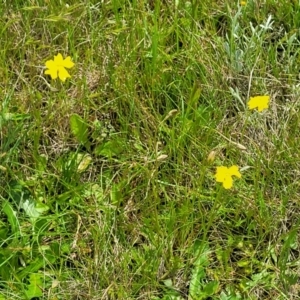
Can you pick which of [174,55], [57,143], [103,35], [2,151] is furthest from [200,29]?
[2,151]

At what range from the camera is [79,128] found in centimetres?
179

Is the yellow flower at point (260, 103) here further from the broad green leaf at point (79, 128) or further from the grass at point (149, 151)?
the broad green leaf at point (79, 128)

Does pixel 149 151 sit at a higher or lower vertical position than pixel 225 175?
lower

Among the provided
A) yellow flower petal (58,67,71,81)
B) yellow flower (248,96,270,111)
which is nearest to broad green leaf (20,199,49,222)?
yellow flower petal (58,67,71,81)

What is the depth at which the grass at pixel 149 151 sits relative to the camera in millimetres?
1565

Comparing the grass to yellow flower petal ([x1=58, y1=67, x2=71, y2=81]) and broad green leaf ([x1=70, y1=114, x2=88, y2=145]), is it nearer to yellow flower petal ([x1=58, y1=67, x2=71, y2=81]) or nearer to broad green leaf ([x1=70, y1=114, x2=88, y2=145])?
broad green leaf ([x1=70, y1=114, x2=88, y2=145])

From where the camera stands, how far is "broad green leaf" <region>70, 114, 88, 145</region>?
1784 millimetres

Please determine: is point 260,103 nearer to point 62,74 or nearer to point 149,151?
point 149,151

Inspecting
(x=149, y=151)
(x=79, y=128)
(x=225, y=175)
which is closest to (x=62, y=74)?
(x=79, y=128)

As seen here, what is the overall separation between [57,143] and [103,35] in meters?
0.40

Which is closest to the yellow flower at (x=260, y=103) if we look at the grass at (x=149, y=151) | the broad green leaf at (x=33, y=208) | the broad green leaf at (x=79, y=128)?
the grass at (x=149, y=151)

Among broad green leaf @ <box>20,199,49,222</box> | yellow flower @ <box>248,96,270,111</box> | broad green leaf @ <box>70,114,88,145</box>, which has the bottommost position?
broad green leaf @ <box>20,199,49,222</box>

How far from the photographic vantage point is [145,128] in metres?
1.80

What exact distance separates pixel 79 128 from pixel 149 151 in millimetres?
209
